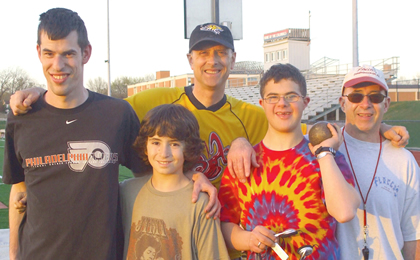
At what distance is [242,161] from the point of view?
2.37 m

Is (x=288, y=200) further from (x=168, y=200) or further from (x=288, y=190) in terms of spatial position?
(x=168, y=200)

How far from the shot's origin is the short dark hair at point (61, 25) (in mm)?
2365

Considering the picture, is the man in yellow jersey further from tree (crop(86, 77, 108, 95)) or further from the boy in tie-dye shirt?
tree (crop(86, 77, 108, 95))

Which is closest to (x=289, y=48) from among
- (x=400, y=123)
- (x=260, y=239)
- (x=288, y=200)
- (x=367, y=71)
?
(x=400, y=123)

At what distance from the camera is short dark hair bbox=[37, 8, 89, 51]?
2365mm

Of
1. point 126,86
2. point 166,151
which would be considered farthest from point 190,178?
point 126,86

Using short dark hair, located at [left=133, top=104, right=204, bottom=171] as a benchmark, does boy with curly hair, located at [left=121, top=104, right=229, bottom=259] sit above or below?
below

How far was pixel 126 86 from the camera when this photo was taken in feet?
249

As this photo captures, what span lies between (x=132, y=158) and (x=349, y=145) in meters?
1.57

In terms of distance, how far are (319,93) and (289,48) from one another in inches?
Answer: 829

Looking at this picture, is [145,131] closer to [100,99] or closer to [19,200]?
[100,99]

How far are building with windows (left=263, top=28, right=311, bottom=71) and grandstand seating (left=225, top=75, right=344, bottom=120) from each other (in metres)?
12.3

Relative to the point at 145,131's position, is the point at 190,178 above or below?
below

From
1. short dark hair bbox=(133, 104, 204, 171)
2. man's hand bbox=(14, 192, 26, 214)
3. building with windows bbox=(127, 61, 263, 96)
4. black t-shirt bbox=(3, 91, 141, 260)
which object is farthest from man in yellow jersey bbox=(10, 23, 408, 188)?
building with windows bbox=(127, 61, 263, 96)
